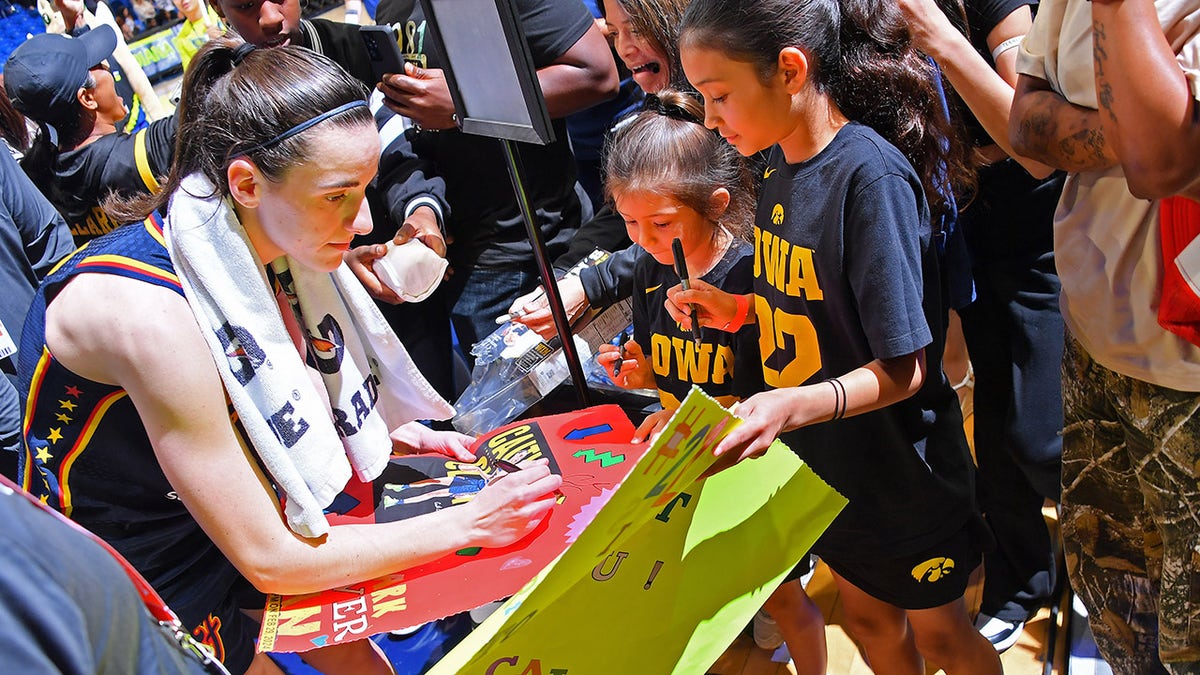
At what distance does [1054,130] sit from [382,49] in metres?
1.62

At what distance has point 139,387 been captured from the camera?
50.9 inches

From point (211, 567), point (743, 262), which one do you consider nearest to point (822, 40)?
point (743, 262)

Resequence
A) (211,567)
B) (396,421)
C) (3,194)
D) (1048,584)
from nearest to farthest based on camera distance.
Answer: (211,567)
(396,421)
(1048,584)
(3,194)

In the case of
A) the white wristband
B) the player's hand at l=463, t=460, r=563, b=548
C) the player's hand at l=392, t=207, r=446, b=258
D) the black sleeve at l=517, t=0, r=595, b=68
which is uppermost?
the black sleeve at l=517, t=0, r=595, b=68

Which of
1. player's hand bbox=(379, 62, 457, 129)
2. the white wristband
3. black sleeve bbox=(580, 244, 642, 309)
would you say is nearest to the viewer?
the white wristband

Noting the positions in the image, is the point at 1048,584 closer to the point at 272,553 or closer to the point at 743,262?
the point at 743,262

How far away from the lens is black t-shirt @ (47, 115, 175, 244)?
264 centimetres

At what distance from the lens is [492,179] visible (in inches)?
98.5

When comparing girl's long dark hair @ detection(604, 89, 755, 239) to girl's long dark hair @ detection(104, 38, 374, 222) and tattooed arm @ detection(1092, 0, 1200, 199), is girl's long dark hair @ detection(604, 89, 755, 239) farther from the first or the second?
tattooed arm @ detection(1092, 0, 1200, 199)

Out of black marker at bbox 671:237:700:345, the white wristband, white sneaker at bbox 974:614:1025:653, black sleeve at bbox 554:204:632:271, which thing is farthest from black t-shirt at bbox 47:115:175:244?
white sneaker at bbox 974:614:1025:653

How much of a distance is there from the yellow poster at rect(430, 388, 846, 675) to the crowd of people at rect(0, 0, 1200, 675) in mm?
89

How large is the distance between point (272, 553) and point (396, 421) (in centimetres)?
54

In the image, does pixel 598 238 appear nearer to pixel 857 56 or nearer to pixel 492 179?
pixel 492 179

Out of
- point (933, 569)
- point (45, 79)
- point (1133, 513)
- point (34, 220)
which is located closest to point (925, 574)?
point (933, 569)
